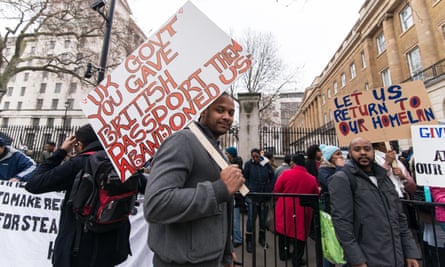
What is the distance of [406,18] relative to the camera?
59.9ft

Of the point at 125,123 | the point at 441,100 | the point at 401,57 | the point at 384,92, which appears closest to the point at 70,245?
the point at 125,123

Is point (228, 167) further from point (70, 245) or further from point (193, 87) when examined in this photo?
point (70, 245)

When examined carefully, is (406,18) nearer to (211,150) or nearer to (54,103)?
(211,150)

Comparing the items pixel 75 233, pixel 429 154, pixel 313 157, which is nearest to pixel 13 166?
pixel 75 233

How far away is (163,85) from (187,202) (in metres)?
1.10

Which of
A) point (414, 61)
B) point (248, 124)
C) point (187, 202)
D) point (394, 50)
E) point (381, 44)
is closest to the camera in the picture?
point (187, 202)

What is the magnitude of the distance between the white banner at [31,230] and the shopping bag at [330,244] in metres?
2.45

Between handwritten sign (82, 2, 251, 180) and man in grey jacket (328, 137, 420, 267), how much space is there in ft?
5.37

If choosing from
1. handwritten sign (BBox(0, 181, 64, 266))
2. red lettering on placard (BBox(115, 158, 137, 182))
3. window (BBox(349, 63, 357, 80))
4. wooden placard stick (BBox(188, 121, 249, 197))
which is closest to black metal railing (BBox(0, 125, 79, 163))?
handwritten sign (BBox(0, 181, 64, 266))

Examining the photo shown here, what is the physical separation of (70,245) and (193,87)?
1.67 meters

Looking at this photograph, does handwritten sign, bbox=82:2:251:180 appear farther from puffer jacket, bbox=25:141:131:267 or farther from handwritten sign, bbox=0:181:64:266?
handwritten sign, bbox=0:181:64:266

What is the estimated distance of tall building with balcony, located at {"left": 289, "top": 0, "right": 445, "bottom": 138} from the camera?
14922 mm

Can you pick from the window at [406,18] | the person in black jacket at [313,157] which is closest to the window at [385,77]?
the window at [406,18]

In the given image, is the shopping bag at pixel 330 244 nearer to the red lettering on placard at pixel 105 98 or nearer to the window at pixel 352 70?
the red lettering on placard at pixel 105 98
